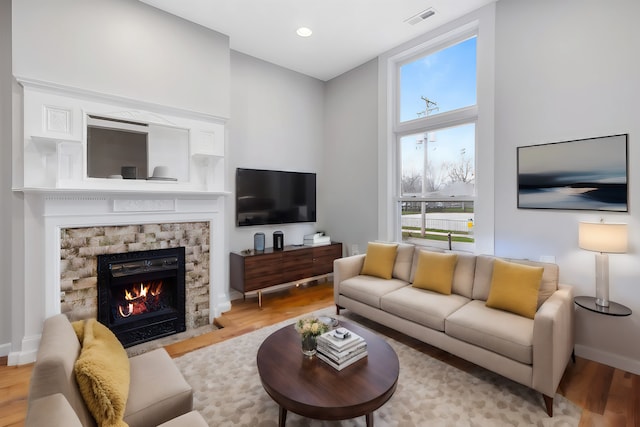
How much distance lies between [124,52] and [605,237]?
460 centimetres

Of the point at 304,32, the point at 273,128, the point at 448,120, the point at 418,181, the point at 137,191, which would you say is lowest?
the point at 137,191

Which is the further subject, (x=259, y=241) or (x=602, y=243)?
(x=259, y=241)

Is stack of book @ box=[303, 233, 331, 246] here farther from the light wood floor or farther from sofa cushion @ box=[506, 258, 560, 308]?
sofa cushion @ box=[506, 258, 560, 308]

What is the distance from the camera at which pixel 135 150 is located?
3.06m

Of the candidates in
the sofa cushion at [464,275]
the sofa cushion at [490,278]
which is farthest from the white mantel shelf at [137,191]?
the sofa cushion at [490,278]

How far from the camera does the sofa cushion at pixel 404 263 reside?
347 cm

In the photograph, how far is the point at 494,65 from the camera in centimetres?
321

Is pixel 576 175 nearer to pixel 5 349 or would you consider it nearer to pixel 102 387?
pixel 102 387

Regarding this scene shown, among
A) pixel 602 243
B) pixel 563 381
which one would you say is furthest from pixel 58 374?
pixel 602 243

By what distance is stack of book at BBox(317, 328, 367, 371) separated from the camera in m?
1.90

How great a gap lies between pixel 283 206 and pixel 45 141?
2.77 metres

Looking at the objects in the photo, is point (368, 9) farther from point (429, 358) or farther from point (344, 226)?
point (429, 358)

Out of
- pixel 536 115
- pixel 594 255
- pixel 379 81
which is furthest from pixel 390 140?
pixel 594 255

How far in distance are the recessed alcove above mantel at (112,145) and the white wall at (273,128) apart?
55 cm
